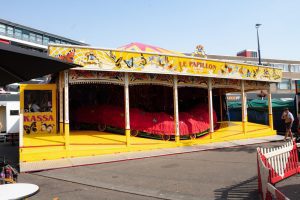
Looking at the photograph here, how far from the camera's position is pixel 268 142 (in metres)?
14.6

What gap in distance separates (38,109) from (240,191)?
30.3 feet

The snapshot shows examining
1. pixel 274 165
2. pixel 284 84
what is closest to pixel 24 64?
pixel 274 165

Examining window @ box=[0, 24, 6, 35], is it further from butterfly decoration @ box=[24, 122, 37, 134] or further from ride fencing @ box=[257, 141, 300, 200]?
ride fencing @ box=[257, 141, 300, 200]

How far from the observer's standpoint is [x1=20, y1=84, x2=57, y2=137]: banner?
→ 38.6 ft

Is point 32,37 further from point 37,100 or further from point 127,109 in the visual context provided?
point 127,109

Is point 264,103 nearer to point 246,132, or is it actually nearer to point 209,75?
point 246,132

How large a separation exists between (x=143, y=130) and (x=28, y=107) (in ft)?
17.1

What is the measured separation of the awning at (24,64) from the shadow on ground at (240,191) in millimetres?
4022

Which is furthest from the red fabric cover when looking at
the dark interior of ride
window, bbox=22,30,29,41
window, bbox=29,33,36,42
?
window, bbox=29,33,36,42

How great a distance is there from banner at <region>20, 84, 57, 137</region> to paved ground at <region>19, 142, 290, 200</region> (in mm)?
4110

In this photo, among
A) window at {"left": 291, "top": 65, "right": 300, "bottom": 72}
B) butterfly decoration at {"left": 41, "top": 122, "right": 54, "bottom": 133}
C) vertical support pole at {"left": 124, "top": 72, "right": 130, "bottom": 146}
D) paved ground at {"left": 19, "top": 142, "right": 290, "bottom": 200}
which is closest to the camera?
paved ground at {"left": 19, "top": 142, "right": 290, "bottom": 200}

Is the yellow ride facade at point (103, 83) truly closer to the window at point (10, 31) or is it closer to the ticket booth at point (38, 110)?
the ticket booth at point (38, 110)

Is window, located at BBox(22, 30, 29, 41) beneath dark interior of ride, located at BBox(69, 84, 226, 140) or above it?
above

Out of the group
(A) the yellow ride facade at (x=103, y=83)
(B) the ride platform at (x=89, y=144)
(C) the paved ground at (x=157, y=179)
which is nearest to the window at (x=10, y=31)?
(A) the yellow ride facade at (x=103, y=83)
